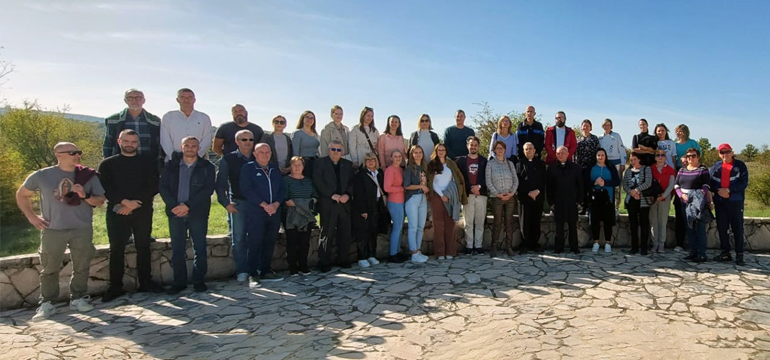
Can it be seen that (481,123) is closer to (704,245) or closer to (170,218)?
(704,245)

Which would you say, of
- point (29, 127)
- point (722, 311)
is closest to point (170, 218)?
point (722, 311)

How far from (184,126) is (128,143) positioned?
30.3 inches

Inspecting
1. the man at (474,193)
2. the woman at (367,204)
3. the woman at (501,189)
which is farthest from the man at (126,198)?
the woman at (501,189)

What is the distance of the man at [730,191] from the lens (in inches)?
257

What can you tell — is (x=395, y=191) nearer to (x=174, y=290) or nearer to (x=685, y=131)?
(x=174, y=290)

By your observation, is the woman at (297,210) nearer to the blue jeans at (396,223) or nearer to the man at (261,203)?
the man at (261,203)

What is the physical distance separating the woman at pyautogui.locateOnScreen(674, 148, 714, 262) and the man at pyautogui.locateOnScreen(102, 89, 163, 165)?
749 cm

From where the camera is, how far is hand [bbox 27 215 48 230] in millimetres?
4547

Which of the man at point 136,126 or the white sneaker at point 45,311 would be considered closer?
the white sneaker at point 45,311

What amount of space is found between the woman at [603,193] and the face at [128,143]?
22.0 ft

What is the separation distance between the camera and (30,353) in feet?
12.5

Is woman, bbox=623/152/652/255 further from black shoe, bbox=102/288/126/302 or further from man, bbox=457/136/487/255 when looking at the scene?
black shoe, bbox=102/288/126/302

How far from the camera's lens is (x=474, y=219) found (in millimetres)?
7410

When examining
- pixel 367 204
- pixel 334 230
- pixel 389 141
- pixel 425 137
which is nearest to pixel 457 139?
pixel 425 137
